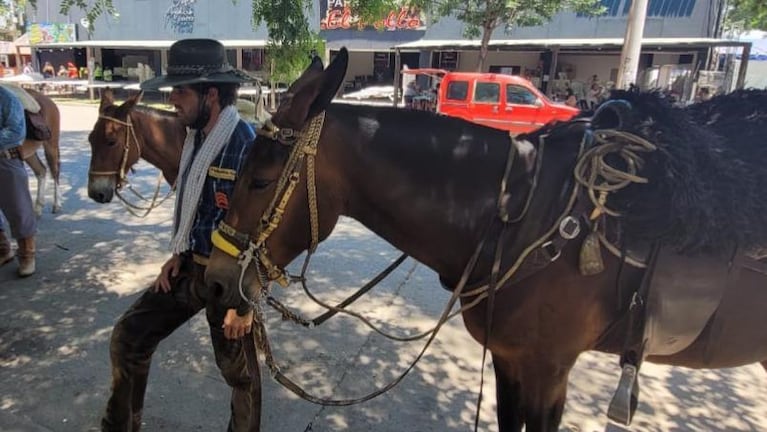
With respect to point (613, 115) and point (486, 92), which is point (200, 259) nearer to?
point (613, 115)

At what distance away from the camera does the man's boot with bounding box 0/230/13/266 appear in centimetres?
497

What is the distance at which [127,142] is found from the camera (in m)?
4.17

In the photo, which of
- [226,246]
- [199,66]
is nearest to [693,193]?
[226,246]

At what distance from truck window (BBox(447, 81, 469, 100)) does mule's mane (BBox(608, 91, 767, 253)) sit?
12.6m

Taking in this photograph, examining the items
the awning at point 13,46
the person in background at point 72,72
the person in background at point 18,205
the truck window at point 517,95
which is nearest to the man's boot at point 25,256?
the person in background at point 18,205

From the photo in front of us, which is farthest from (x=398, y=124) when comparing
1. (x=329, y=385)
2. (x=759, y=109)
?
(x=329, y=385)

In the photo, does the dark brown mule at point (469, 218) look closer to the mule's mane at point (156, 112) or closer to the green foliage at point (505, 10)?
the mule's mane at point (156, 112)

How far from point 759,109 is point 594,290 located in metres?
0.95

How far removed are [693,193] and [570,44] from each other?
1830cm

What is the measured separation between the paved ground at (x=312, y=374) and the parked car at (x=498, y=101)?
9.53 m

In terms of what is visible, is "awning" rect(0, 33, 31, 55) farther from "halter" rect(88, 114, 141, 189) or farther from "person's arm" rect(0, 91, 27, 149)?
"halter" rect(88, 114, 141, 189)

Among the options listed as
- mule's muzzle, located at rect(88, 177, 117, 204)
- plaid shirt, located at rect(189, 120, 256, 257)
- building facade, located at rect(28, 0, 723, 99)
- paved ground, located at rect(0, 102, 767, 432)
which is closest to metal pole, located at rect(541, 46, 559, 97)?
building facade, located at rect(28, 0, 723, 99)

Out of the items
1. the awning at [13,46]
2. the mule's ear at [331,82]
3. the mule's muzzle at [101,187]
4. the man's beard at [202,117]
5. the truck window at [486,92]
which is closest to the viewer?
the mule's ear at [331,82]

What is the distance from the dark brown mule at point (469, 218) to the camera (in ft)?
5.46
